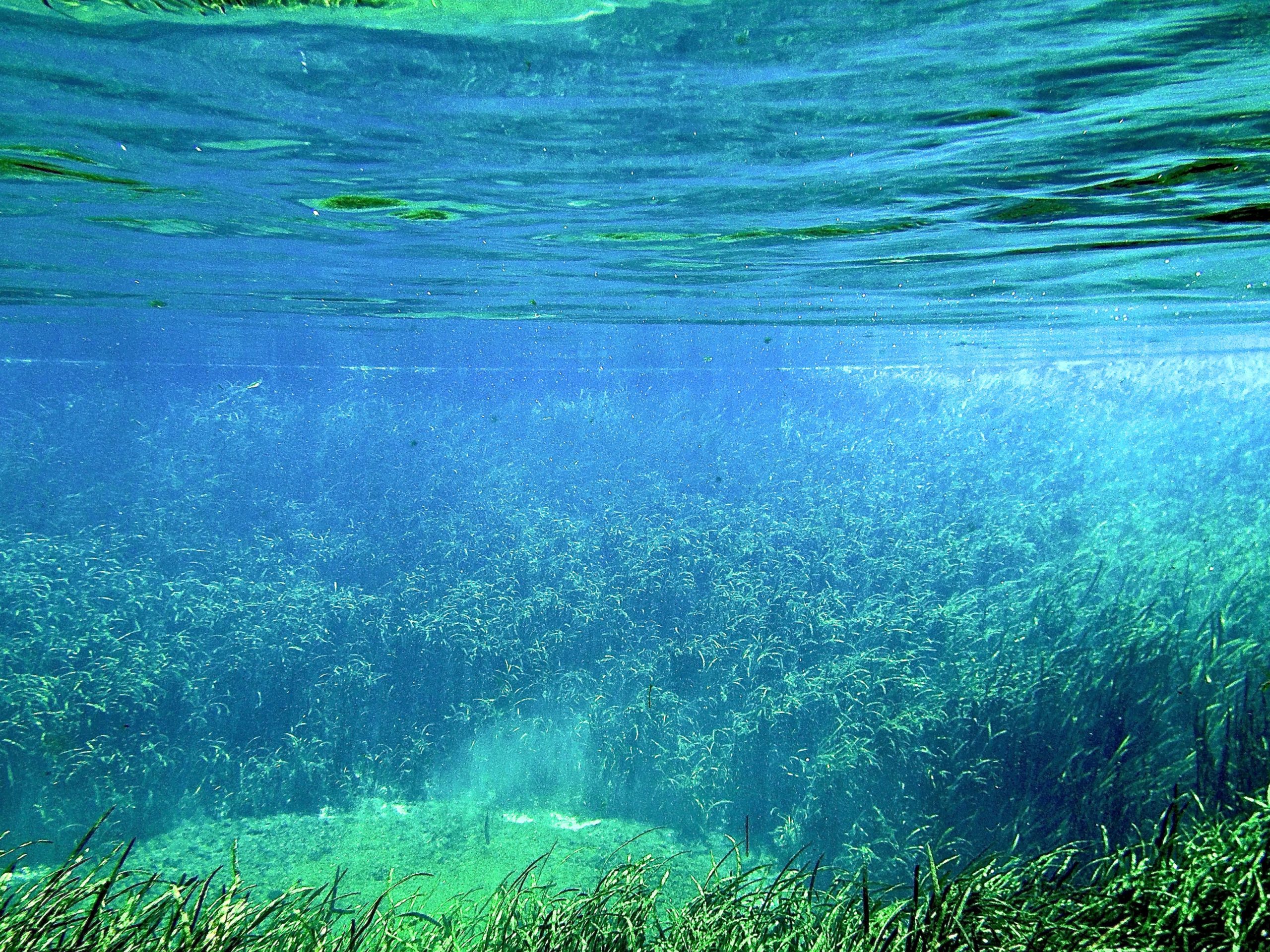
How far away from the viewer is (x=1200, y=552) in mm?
12961

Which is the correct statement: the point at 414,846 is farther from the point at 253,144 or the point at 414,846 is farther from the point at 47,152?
the point at 47,152

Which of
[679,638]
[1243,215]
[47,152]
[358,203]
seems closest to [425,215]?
[358,203]

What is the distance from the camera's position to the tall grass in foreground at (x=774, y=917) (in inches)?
169

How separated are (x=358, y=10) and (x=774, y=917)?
23.9ft

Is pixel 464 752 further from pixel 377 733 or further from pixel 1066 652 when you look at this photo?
pixel 1066 652

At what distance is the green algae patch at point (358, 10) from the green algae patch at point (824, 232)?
21.3 feet

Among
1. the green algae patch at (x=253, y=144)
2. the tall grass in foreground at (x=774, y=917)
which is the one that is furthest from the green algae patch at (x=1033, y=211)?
the green algae patch at (x=253, y=144)

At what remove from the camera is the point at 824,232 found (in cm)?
1149

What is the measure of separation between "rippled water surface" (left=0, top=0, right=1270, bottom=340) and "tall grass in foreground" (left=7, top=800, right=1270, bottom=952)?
600 centimetres

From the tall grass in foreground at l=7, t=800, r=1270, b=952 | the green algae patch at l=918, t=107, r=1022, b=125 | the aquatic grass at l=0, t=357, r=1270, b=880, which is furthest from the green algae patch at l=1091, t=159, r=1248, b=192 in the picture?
the tall grass in foreground at l=7, t=800, r=1270, b=952

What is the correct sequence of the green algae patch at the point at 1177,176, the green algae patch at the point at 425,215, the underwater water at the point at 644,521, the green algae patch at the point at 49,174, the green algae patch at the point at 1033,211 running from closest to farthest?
the underwater water at the point at 644,521
the green algae patch at the point at 1177,176
the green algae patch at the point at 49,174
the green algae patch at the point at 1033,211
the green algae patch at the point at 425,215

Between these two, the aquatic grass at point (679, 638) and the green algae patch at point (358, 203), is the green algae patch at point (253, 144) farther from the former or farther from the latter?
the aquatic grass at point (679, 638)

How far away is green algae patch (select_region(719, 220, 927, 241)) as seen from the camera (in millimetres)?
10984

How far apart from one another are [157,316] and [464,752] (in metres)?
19.2
